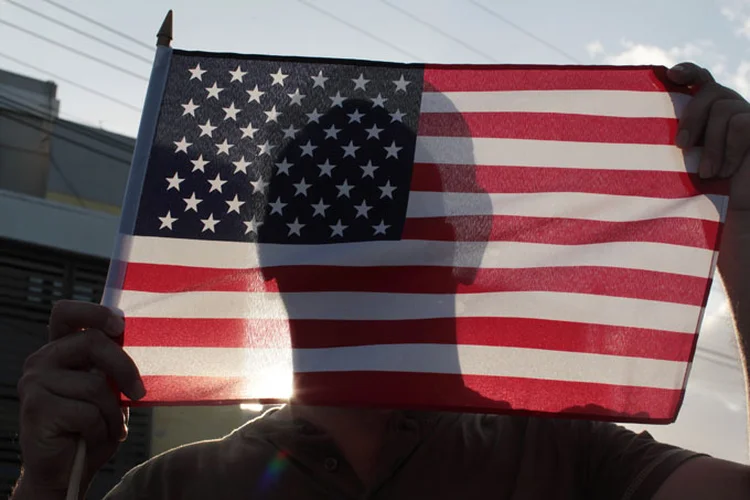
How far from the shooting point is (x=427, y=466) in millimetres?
2246

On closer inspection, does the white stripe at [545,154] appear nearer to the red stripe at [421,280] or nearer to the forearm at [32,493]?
the red stripe at [421,280]

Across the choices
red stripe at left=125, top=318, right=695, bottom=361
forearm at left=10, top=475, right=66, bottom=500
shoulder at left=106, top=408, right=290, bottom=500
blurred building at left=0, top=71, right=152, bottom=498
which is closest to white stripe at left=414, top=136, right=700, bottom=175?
red stripe at left=125, top=318, right=695, bottom=361

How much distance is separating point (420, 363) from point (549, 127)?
2.62 feet

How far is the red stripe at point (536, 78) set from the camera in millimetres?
2684

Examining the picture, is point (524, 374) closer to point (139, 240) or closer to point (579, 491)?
point (579, 491)

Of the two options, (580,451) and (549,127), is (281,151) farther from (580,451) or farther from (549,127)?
(580,451)

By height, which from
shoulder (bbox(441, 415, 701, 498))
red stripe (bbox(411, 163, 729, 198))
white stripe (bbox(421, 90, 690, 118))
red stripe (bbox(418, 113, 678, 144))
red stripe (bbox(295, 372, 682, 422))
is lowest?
shoulder (bbox(441, 415, 701, 498))

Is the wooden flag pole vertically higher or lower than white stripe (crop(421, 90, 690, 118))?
lower

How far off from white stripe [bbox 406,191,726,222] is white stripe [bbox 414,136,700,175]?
10 cm

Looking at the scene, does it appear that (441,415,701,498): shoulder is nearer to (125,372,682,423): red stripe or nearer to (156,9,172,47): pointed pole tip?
(125,372,682,423): red stripe

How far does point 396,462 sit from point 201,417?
987 cm

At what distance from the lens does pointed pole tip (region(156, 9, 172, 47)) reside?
2580mm

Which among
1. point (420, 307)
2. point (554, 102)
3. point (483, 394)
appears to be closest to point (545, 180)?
Answer: point (554, 102)

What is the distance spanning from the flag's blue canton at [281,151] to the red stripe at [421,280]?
97 mm
